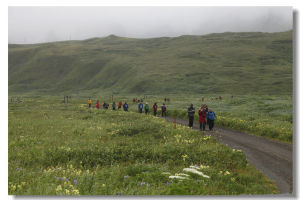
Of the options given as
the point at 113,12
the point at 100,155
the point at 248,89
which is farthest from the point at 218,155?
the point at 248,89

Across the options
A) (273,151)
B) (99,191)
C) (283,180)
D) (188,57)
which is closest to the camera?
(99,191)

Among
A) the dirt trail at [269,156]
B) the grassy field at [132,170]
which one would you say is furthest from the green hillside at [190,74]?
the grassy field at [132,170]

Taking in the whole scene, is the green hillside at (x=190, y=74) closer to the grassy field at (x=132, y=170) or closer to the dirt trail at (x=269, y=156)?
the dirt trail at (x=269, y=156)

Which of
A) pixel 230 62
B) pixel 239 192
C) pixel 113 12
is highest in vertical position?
pixel 230 62

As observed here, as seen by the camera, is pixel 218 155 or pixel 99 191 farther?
pixel 218 155

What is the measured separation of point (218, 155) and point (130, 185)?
5773 millimetres

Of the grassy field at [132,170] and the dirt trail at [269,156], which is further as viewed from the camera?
the dirt trail at [269,156]

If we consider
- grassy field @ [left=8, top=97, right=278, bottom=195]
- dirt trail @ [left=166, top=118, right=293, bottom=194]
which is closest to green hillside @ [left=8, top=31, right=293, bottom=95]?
dirt trail @ [left=166, top=118, right=293, bottom=194]

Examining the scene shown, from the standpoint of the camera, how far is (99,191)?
7676mm

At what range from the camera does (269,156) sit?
13.1m

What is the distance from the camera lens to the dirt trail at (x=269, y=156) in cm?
971
